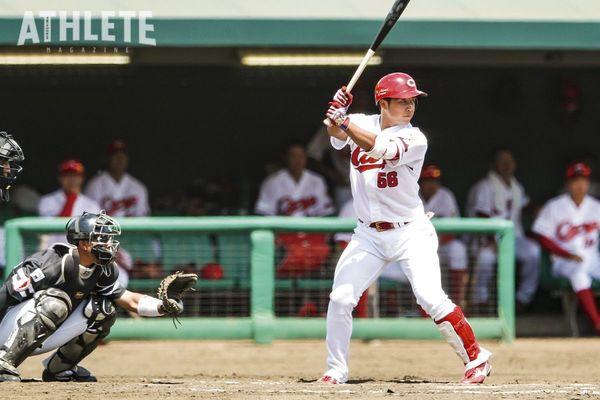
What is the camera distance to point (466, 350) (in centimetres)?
596

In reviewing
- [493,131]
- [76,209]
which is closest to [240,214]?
[76,209]

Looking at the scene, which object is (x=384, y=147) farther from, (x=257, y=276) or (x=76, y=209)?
(x=76, y=209)

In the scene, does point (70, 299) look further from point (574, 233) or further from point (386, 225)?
point (574, 233)

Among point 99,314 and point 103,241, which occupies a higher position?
point 103,241

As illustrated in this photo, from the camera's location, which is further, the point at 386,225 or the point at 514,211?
the point at 514,211

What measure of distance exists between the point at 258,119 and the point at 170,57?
119cm

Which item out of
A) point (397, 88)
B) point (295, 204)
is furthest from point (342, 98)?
point (295, 204)

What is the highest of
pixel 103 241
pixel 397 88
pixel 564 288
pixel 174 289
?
pixel 397 88

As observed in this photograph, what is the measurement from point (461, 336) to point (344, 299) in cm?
60

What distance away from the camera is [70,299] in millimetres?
5941

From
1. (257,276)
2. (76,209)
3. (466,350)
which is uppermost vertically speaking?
(76,209)

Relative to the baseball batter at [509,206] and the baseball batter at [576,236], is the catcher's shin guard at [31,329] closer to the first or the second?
the baseball batter at [576,236]

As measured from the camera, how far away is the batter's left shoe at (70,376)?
6.15 m

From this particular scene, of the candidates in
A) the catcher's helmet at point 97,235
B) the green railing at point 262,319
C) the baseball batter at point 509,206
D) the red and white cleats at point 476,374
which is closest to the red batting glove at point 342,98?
the catcher's helmet at point 97,235
